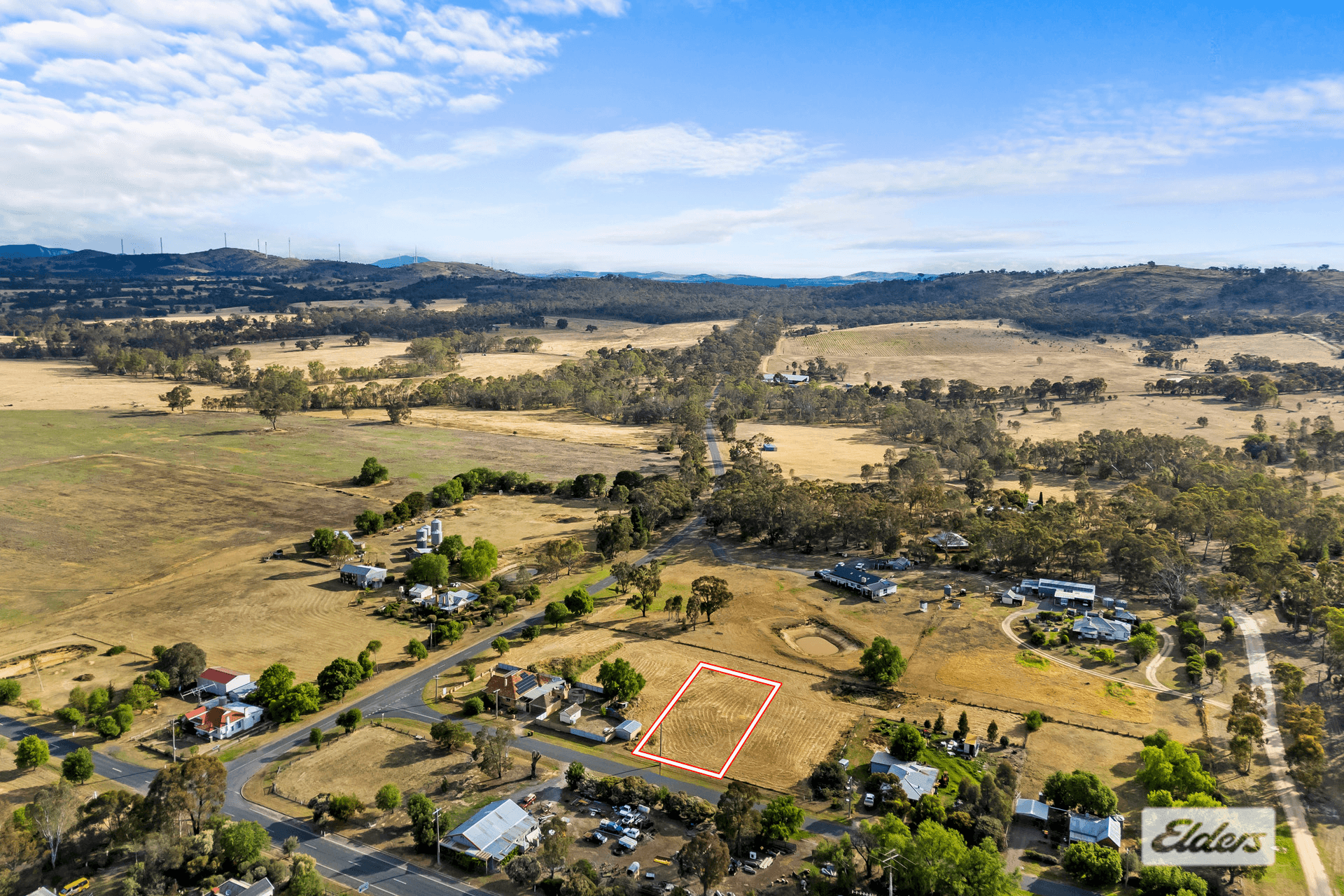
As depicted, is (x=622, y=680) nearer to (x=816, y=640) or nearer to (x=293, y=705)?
(x=816, y=640)

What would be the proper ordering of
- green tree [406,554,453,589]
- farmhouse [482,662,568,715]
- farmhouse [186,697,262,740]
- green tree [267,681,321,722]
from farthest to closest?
green tree [406,554,453,589]
farmhouse [482,662,568,715]
green tree [267,681,321,722]
farmhouse [186,697,262,740]

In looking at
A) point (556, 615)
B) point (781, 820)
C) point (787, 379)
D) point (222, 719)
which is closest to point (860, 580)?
point (556, 615)

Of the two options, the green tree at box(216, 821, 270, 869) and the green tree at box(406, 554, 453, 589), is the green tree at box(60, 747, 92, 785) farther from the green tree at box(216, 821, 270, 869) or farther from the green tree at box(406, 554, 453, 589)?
the green tree at box(406, 554, 453, 589)

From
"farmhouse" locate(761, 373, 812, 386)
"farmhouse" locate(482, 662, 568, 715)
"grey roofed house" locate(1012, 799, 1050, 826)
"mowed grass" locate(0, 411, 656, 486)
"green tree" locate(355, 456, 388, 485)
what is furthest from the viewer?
"farmhouse" locate(761, 373, 812, 386)

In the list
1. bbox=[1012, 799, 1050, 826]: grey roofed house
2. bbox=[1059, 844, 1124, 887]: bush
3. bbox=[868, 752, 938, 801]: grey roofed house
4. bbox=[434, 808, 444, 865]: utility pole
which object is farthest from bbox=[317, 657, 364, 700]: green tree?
bbox=[1059, 844, 1124, 887]: bush

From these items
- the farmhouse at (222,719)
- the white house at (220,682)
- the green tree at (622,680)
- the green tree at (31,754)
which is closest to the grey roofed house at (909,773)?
the green tree at (622,680)

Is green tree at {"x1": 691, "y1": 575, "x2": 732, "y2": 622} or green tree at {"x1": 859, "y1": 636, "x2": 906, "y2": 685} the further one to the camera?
green tree at {"x1": 691, "y1": 575, "x2": 732, "y2": 622}
